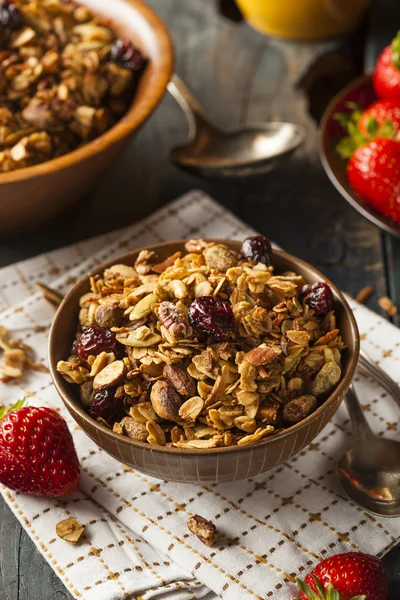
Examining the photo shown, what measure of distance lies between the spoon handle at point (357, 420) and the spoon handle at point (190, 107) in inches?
27.1

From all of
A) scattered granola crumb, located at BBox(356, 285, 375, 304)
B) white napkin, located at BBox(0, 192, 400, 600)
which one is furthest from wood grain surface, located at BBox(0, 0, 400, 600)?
white napkin, located at BBox(0, 192, 400, 600)

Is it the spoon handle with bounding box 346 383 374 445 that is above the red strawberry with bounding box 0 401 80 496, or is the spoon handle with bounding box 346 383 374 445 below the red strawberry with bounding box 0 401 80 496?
below

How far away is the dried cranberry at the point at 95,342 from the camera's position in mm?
1031

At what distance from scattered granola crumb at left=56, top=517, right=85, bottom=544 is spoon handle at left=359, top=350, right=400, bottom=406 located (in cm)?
47

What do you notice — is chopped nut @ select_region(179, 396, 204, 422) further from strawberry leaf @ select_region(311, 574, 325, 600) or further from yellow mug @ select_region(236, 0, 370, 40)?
yellow mug @ select_region(236, 0, 370, 40)

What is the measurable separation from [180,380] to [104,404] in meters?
0.10

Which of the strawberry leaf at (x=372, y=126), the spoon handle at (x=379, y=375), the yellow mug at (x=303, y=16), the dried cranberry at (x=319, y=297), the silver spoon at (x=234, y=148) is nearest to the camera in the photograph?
the dried cranberry at (x=319, y=297)

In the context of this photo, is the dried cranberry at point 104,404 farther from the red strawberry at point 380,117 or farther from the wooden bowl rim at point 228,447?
the red strawberry at point 380,117

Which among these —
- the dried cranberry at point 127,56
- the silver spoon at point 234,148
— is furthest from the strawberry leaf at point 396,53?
the dried cranberry at point 127,56

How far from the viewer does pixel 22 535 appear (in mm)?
1068

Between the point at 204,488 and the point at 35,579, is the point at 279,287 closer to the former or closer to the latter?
the point at 204,488

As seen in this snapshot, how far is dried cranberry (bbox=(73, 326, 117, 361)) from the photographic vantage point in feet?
3.38

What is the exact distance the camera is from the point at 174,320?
1007 mm

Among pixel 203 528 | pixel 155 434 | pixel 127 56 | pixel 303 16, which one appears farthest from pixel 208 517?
pixel 303 16
